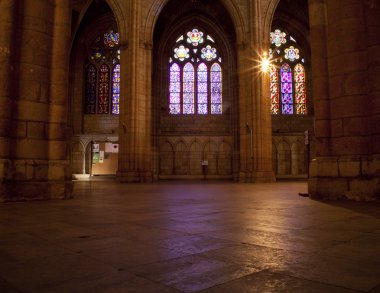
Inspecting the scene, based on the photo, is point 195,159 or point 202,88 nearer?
point 195,159

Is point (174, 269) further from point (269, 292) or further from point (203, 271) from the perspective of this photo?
point (269, 292)

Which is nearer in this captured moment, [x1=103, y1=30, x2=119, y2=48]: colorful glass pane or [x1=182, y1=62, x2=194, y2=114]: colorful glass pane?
[x1=182, y1=62, x2=194, y2=114]: colorful glass pane

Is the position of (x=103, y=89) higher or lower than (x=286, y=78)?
lower

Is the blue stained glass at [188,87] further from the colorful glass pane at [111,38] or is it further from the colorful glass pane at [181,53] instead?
the colorful glass pane at [111,38]

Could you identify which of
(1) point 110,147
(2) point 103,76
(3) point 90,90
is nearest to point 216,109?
(1) point 110,147

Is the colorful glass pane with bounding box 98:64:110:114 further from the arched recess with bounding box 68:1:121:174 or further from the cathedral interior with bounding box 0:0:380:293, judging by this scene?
the cathedral interior with bounding box 0:0:380:293

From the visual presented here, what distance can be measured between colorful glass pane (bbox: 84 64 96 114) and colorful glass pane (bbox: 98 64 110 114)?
→ 48cm

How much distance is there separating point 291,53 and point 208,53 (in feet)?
22.1

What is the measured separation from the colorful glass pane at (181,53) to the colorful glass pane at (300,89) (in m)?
8.84

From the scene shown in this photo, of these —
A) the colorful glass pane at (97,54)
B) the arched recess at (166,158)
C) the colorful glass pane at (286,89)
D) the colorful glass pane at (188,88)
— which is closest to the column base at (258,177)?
the arched recess at (166,158)

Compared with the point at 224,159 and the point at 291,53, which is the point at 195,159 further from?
the point at 291,53

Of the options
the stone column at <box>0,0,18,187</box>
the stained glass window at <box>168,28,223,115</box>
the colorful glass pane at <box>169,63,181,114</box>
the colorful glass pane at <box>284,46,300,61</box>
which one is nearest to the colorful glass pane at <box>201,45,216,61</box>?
the stained glass window at <box>168,28,223,115</box>

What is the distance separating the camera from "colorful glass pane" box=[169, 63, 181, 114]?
2733 centimetres

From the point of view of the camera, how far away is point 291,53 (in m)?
28.2
